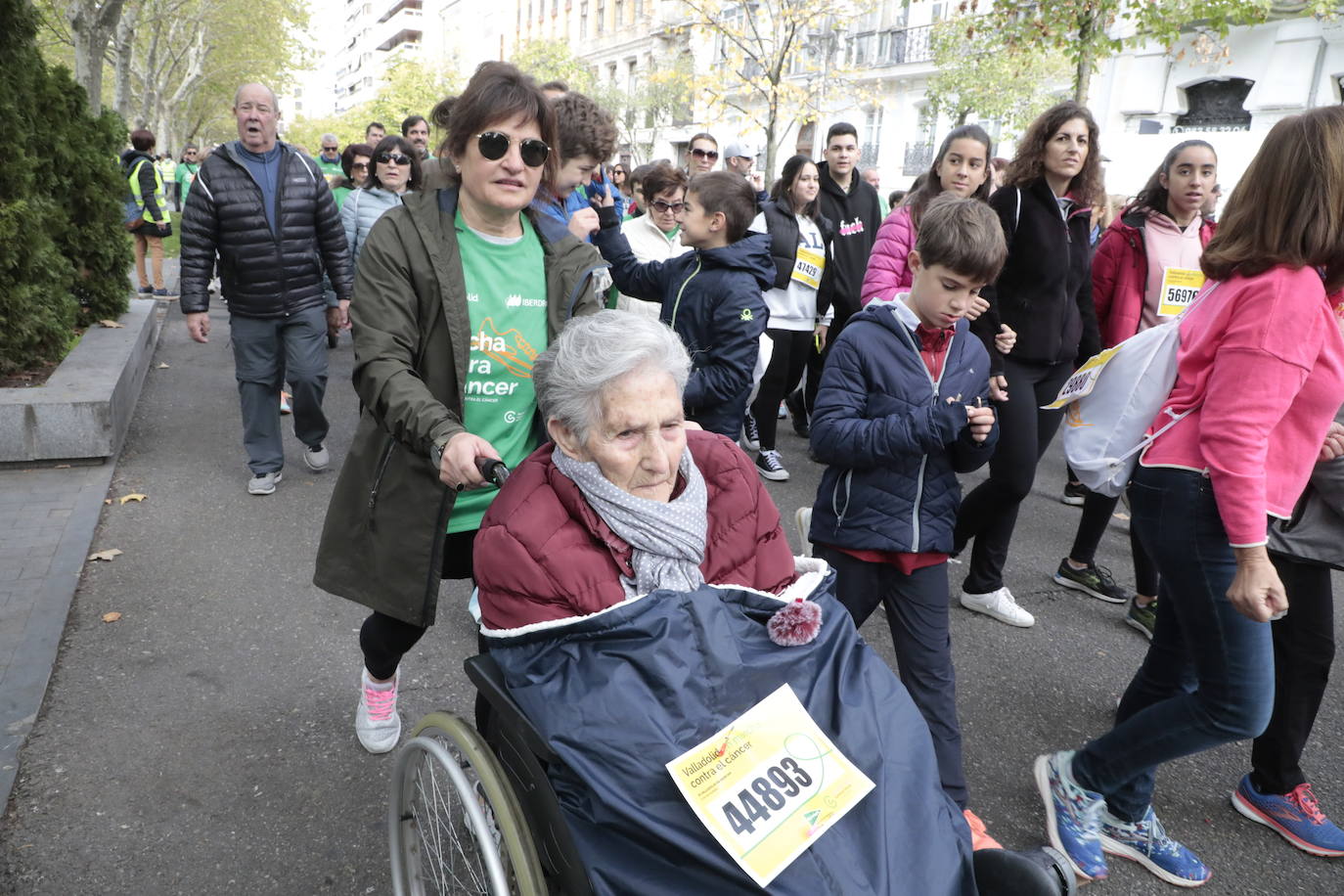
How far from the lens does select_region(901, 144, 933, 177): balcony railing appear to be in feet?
96.1

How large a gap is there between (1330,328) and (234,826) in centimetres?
295

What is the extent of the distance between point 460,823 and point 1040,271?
3050mm

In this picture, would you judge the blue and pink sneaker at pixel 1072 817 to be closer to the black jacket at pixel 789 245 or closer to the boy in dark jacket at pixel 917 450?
the boy in dark jacket at pixel 917 450

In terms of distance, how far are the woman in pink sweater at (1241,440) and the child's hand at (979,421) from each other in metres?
0.38

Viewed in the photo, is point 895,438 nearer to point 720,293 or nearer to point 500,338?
point 500,338

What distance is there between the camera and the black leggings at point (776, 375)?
5.78 meters

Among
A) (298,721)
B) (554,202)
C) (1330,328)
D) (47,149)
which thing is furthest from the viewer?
(47,149)

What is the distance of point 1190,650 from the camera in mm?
2277

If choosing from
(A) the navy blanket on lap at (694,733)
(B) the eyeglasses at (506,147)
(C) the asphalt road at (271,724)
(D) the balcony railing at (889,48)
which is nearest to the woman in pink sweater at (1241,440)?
(C) the asphalt road at (271,724)

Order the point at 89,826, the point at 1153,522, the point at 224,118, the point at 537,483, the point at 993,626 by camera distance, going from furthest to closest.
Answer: the point at 224,118 < the point at 993,626 < the point at 89,826 < the point at 1153,522 < the point at 537,483

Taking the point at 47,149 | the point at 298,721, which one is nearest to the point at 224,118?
the point at 47,149

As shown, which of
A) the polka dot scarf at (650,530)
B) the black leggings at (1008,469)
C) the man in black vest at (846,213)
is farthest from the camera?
the man in black vest at (846,213)

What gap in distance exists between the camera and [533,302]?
241cm

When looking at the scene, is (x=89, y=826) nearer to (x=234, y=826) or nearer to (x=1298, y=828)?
(x=234, y=826)
